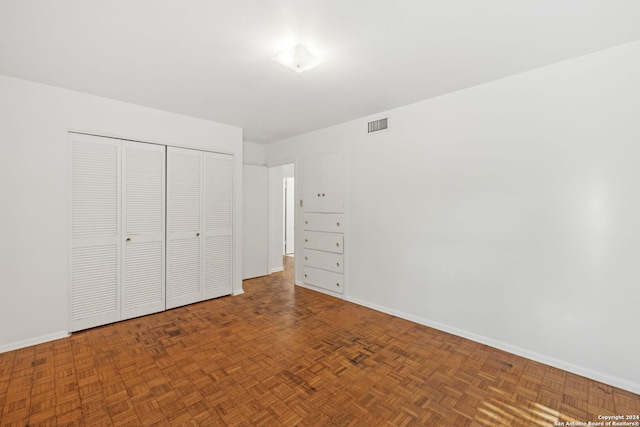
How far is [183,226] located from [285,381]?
Result: 2609mm

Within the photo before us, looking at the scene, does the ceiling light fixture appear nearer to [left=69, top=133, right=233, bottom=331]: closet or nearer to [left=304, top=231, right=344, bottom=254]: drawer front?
[left=69, top=133, right=233, bottom=331]: closet

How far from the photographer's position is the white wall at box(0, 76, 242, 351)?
2707 millimetres

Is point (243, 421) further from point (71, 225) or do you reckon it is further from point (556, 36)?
point (556, 36)

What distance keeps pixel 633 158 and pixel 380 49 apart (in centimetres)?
215

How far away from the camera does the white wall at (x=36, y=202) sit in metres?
2.71

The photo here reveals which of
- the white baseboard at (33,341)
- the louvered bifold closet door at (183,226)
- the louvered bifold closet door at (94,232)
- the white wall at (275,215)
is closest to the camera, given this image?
the white baseboard at (33,341)

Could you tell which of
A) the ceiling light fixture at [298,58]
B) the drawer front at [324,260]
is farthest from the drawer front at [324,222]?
the ceiling light fixture at [298,58]

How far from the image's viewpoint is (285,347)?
9.02ft

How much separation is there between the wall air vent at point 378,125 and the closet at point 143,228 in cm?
223

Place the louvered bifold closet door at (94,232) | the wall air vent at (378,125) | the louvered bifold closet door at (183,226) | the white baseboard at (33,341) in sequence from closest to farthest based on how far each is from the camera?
the white baseboard at (33,341) → the louvered bifold closet door at (94,232) → the wall air vent at (378,125) → the louvered bifold closet door at (183,226)

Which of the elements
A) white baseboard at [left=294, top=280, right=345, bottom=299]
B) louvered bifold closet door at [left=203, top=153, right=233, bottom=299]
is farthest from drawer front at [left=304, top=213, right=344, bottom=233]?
louvered bifold closet door at [left=203, top=153, right=233, bottom=299]

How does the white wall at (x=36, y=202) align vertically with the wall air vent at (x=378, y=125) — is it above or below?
below

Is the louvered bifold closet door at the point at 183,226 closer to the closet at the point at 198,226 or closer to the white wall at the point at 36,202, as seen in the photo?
the closet at the point at 198,226

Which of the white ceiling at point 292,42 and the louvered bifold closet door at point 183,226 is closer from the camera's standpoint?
the white ceiling at point 292,42
